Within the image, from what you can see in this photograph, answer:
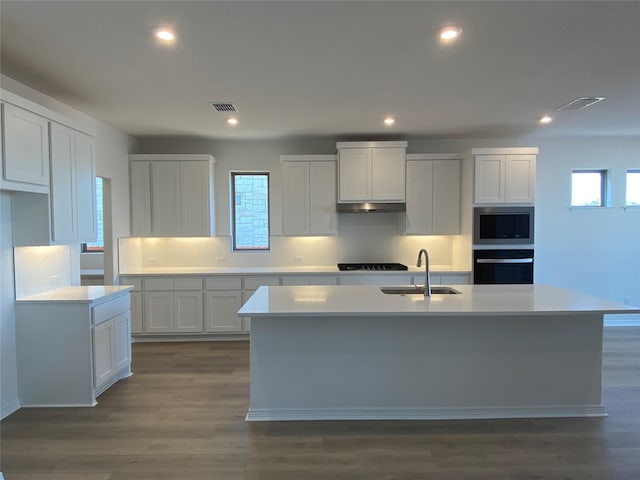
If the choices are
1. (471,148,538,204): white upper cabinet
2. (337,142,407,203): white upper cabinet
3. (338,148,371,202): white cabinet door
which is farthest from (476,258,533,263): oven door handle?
(338,148,371,202): white cabinet door

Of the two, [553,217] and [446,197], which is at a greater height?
[446,197]

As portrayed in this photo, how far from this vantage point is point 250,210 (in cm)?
548

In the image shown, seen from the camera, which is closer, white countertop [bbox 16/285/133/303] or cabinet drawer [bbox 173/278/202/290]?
white countertop [bbox 16/285/133/303]

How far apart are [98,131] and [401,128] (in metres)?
3.58

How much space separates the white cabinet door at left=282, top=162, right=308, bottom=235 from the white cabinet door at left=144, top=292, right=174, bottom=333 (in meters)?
1.77

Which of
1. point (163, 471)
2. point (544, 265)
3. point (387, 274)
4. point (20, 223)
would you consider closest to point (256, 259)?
point (387, 274)

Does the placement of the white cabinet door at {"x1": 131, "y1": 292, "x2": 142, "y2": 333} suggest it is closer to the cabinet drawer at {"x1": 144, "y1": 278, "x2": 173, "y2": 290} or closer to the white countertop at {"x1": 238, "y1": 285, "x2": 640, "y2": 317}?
the cabinet drawer at {"x1": 144, "y1": 278, "x2": 173, "y2": 290}

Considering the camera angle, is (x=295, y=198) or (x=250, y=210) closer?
(x=295, y=198)

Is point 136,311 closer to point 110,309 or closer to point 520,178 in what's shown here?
point 110,309

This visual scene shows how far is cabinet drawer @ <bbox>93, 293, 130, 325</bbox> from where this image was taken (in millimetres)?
3204

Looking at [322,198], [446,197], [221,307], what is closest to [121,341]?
[221,307]

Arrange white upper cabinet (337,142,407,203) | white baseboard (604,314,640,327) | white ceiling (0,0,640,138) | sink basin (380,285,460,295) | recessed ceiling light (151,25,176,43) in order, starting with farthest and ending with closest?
white baseboard (604,314,640,327) → white upper cabinet (337,142,407,203) → sink basin (380,285,460,295) → recessed ceiling light (151,25,176,43) → white ceiling (0,0,640,138)

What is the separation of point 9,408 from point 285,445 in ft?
7.42

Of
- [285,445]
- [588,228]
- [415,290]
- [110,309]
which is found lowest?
[285,445]
